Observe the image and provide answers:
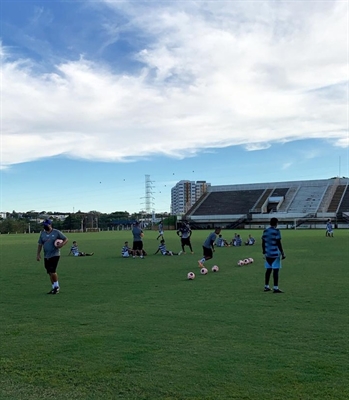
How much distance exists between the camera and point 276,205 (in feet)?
279

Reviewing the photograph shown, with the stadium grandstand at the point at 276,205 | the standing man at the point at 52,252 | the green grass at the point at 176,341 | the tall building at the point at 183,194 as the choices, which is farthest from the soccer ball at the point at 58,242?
the tall building at the point at 183,194

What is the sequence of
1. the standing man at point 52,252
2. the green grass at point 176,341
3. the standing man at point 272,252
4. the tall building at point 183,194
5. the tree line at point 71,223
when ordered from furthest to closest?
the tall building at point 183,194 → the tree line at point 71,223 → the standing man at point 52,252 → the standing man at point 272,252 → the green grass at point 176,341

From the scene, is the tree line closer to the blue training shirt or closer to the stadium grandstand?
the stadium grandstand

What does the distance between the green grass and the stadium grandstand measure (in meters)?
65.0

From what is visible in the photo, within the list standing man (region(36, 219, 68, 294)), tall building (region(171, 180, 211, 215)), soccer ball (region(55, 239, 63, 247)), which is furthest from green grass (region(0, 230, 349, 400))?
tall building (region(171, 180, 211, 215))

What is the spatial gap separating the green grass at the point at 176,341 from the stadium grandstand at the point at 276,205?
6502 cm

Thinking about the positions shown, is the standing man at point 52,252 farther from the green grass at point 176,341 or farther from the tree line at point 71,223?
the tree line at point 71,223

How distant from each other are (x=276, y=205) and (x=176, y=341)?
81.0 metres

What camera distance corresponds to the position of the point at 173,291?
10.9 meters

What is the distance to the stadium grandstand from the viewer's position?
248 feet

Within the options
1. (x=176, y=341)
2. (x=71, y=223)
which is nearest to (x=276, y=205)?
(x=71, y=223)

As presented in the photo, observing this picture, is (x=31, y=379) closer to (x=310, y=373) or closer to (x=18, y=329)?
(x=18, y=329)

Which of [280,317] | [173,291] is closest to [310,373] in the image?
[280,317]

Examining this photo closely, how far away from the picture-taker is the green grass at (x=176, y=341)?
4.79 m
